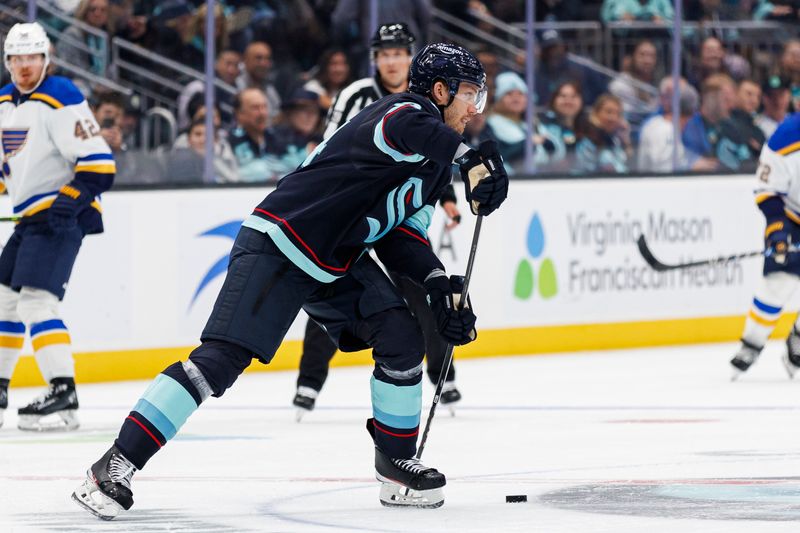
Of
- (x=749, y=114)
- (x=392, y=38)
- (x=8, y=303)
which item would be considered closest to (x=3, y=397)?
(x=8, y=303)

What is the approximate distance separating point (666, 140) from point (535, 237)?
1280mm

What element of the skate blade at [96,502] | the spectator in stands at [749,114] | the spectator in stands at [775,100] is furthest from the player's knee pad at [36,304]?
the spectator in stands at [775,100]

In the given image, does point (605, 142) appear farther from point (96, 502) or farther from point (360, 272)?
point (96, 502)

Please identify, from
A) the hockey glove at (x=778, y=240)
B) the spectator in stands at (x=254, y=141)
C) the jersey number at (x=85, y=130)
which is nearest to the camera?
the jersey number at (x=85, y=130)

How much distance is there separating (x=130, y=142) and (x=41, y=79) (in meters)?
1.77

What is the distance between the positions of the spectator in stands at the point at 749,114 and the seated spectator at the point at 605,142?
979 mm

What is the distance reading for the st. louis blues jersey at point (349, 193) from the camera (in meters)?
4.28

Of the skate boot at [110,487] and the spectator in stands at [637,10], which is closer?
the skate boot at [110,487]

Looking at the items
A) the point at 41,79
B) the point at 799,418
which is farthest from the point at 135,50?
the point at 799,418

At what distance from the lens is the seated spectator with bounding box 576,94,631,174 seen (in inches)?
392

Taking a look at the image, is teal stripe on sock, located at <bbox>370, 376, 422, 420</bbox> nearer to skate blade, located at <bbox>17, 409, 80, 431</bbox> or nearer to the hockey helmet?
skate blade, located at <bbox>17, 409, 80, 431</bbox>

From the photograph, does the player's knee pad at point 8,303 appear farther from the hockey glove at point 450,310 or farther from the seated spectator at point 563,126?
the seated spectator at point 563,126

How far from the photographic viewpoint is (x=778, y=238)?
792cm

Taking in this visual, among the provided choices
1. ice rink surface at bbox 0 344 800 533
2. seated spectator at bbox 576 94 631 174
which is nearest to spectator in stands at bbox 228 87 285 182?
ice rink surface at bbox 0 344 800 533
